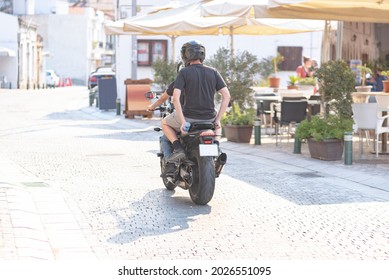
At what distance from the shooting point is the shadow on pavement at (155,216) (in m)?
8.09

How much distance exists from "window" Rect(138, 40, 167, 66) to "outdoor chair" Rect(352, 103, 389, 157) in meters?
19.1

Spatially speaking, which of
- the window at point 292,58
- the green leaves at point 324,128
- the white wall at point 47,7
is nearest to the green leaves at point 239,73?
the green leaves at point 324,128

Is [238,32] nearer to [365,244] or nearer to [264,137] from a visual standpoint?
[264,137]

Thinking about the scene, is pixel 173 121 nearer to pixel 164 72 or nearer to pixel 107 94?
pixel 164 72

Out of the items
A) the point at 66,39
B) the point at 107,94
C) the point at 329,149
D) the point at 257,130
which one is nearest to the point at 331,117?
the point at 329,149

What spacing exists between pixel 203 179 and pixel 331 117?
17.5ft

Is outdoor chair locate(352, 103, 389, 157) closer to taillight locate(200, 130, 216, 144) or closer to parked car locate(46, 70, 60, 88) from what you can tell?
taillight locate(200, 130, 216, 144)

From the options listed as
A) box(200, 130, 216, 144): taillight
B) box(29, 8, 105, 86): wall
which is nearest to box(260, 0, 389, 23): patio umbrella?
box(200, 130, 216, 144): taillight

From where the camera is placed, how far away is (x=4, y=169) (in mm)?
12305

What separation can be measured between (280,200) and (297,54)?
25.1 m

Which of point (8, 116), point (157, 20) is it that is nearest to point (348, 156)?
point (157, 20)

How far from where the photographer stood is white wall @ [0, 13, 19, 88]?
66.1m

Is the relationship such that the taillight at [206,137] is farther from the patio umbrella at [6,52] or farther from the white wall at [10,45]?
the white wall at [10,45]

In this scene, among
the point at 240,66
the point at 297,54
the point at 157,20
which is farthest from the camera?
the point at 297,54
